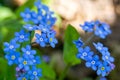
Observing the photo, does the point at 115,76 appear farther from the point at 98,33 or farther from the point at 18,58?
the point at 18,58

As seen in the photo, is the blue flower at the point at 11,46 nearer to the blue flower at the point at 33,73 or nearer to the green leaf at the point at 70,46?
the blue flower at the point at 33,73

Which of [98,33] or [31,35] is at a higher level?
[98,33]

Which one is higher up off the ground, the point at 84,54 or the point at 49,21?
the point at 49,21

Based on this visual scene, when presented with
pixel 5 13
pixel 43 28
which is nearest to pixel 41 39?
pixel 43 28

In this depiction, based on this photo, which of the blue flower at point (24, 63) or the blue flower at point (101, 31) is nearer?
the blue flower at point (24, 63)

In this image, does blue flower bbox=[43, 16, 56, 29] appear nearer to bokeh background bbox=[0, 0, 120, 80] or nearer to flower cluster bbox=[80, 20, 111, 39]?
flower cluster bbox=[80, 20, 111, 39]

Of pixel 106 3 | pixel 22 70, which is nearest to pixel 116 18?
pixel 106 3

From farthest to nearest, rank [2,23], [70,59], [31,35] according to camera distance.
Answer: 1. [2,23]
2. [70,59]
3. [31,35]

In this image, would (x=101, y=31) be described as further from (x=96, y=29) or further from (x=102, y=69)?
(x=102, y=69)

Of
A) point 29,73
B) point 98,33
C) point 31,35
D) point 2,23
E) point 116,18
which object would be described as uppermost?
point 116,18

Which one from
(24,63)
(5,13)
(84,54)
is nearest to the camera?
(24,63)

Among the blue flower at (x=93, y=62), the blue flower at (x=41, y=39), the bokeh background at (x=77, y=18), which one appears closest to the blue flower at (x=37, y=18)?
the blue flower at (x=41, y=39)
